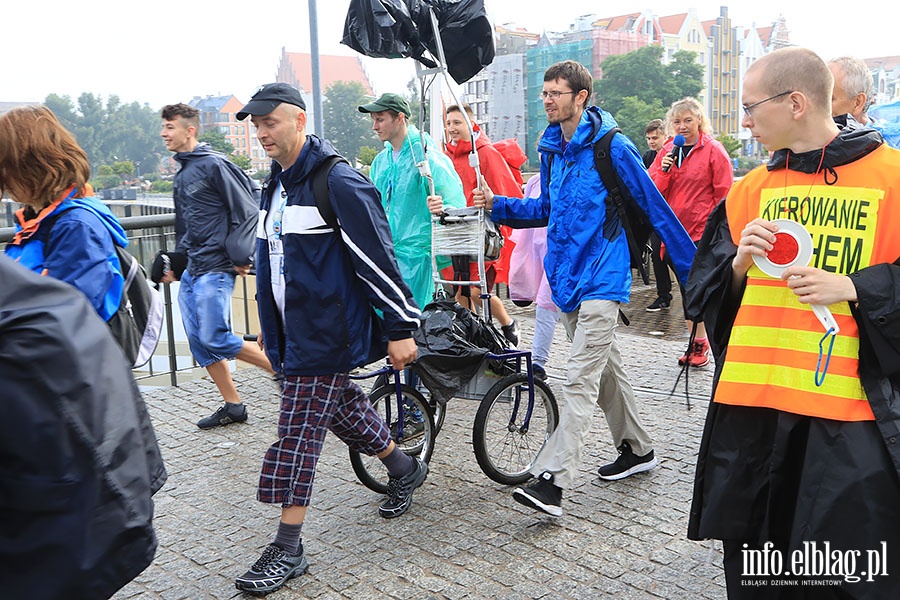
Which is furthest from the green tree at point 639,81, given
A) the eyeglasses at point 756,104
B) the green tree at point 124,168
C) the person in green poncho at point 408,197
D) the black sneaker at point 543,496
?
the eyeglasses at point 756,104

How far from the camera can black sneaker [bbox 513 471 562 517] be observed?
4234 millimetres

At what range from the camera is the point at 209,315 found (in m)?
6.06

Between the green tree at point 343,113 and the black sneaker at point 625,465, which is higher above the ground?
the green tree at point 343,113

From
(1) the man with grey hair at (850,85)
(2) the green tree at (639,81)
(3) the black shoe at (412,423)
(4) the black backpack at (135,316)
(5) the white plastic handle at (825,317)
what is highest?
(2) the green tree at (639,81)

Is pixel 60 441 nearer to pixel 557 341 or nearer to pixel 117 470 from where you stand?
pixel 117 470

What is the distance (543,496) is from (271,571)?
1.32 meters

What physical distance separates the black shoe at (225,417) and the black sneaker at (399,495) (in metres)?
2.02

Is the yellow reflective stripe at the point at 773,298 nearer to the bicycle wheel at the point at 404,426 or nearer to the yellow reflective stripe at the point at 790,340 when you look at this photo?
the yellow reflective stripe at the point at 790,340

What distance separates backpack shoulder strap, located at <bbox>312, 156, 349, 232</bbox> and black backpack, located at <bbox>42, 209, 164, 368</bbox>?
0.83m

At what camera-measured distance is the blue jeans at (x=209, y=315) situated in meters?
6.07

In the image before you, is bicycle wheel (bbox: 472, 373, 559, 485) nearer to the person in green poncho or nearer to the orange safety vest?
the person in green poncho

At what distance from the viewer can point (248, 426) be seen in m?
6.18

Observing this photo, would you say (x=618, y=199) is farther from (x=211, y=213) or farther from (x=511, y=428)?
(x=211, y=213)

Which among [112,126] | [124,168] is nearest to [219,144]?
[124,168]
